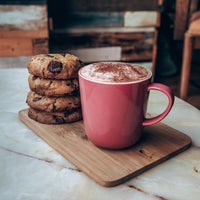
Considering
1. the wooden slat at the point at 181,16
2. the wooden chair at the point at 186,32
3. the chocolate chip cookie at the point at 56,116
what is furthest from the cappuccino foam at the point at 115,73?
the wooden slat at the point at 181,16

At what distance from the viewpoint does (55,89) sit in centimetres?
55

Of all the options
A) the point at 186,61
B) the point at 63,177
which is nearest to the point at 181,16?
the point at 186,61

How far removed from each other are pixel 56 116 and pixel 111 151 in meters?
0.14

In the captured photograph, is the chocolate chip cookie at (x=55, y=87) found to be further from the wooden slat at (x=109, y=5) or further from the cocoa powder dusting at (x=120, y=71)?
the wooden slat at (x=109, y=5)

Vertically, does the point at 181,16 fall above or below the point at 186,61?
above

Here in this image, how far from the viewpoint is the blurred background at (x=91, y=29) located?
5.79ft

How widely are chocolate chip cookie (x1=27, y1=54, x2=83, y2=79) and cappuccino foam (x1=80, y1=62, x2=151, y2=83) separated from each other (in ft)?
0.19

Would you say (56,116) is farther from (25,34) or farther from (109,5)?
(109,5)

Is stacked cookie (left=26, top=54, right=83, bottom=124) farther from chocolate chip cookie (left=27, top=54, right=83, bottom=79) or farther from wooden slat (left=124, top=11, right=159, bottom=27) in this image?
wooden slat (left=124, top=11, right=159, bottom=27)

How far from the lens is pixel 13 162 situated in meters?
0.47

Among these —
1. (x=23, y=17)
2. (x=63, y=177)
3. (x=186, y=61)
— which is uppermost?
(x=23, y=17)

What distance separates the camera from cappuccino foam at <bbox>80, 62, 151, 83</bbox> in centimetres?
46

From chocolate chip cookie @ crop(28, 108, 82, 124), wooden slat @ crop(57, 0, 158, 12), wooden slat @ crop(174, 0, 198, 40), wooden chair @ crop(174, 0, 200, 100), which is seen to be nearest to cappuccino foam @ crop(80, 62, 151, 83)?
chocolate chip cookie @ crop(28, 108, 82, 124)

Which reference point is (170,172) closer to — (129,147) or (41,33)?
(129,147)
